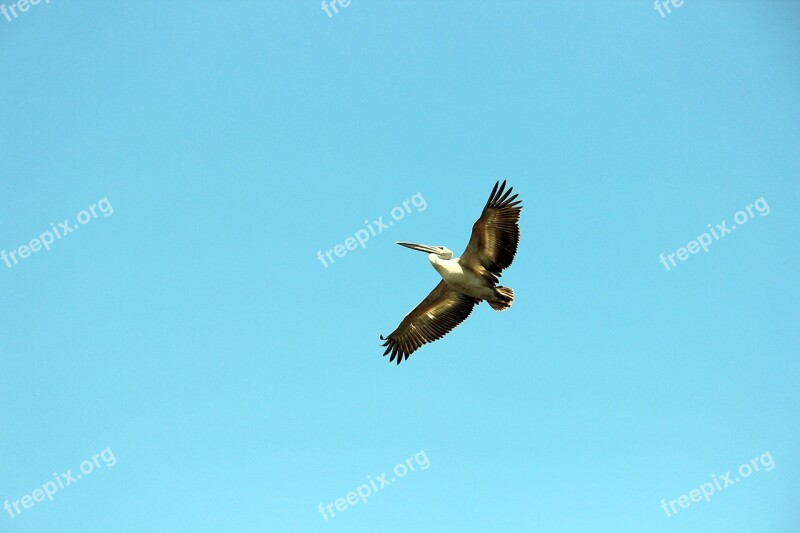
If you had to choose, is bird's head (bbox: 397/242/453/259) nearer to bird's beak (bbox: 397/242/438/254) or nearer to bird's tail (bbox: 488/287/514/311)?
bird's beak (bbox: 397/242/438/254)

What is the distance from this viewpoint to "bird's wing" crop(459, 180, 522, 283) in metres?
17.8

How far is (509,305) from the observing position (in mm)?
19094

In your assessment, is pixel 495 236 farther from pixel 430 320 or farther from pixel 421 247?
pixel 430 320

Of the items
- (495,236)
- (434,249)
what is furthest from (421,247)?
(495,236)

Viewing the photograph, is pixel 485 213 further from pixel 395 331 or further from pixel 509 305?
pixel 395 331

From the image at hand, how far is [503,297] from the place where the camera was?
19031 mm

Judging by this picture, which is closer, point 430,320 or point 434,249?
point 434,249

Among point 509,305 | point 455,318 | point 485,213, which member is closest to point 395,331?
point 455,318

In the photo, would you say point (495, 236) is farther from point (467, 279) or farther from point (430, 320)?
point (430, 320)

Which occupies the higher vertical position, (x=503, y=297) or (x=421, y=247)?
(x=421, y=247)

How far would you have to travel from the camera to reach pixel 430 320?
20797 mm

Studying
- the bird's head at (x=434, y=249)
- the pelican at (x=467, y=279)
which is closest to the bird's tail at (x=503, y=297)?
the pelican at (x=467, y=279)

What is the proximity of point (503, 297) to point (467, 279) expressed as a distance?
1.07 meters

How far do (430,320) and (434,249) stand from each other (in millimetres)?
2589
